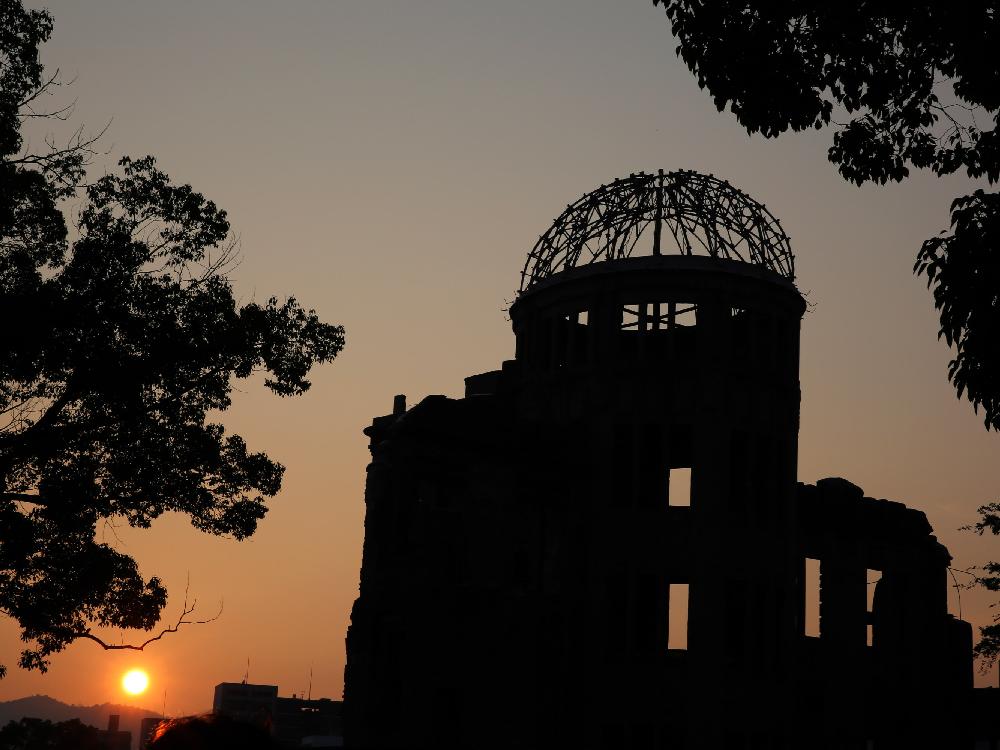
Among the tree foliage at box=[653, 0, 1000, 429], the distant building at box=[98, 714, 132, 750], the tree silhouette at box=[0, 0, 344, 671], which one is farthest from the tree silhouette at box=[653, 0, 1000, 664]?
the distant building at box=[98, 714, 132, 750]

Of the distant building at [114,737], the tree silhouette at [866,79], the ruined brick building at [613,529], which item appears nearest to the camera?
the tree silhouette at [866,79]

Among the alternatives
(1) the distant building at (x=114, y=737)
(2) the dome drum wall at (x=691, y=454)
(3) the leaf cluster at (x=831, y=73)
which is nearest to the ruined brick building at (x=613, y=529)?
(2) the dome drum wall at (x=691, y=454)

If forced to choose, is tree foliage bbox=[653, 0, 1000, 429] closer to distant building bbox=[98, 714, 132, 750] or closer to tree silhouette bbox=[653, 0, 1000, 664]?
tree silhouette bbox=[653, 0, 1000, 664]

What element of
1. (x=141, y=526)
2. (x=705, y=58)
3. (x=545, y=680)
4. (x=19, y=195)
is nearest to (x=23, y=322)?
(x=19, y=195)

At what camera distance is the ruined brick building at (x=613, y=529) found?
29562 millimetres

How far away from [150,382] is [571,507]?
1274cm

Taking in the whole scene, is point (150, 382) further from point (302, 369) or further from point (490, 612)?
point (490, 612)

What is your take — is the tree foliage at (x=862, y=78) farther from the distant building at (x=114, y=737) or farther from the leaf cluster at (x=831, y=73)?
the distant building at (x=114, y=737)

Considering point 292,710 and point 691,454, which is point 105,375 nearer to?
point 691,454

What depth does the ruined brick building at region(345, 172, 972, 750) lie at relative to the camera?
29.6 metres

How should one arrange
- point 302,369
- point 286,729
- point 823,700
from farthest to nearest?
point 286,729 → point 823,700 → point 302,369

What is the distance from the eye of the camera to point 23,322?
21.8 metres

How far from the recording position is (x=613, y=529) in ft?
108

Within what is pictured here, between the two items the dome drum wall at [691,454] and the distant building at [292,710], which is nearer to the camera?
the dome drum wall at [691,454]
